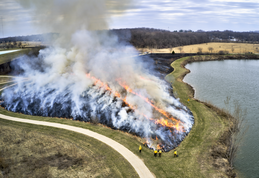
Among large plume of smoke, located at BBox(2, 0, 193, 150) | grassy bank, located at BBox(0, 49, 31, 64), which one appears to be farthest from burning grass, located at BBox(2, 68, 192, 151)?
grassy bank, located at BBox(0, 49, 31, 64)

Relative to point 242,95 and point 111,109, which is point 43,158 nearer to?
point 111,109

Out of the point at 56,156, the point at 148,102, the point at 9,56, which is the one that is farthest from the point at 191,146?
the point at 9,56

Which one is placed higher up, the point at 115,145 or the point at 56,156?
the point at 115,145

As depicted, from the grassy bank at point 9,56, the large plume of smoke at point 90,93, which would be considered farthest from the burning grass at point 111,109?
the grassy bank at point 9,56

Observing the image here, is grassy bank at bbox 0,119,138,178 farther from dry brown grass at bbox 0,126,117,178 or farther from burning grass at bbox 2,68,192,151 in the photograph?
burning grass at bbox 2,68,192,151

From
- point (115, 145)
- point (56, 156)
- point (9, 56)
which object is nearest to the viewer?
point (56, 156)
